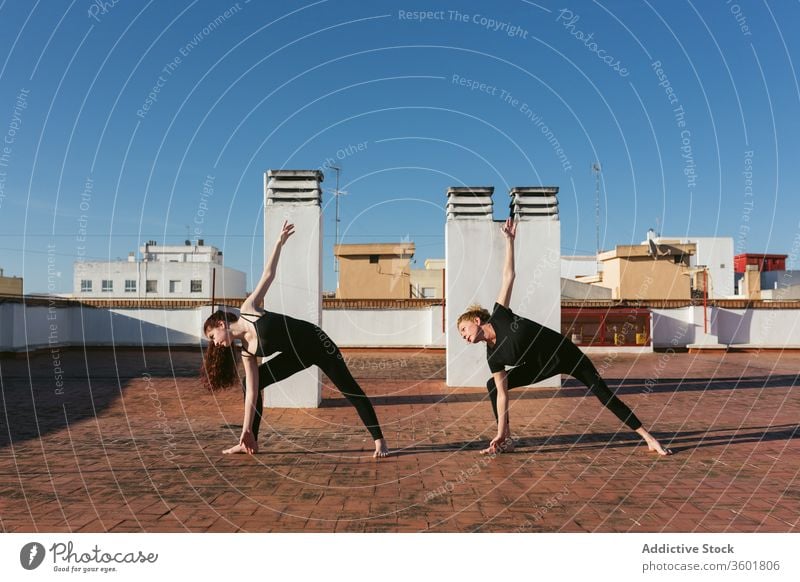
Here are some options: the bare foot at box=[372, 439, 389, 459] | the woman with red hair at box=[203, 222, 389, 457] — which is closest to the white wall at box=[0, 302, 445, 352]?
the woman with red hair at box=[203, 222, 389, 457]

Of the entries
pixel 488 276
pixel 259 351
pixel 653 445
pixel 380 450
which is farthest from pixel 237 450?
pixel 488 276

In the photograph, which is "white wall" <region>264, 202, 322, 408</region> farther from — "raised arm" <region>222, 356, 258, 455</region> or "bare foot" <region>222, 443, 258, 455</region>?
"bare foot" <region>222, 443, 258, 455</region>

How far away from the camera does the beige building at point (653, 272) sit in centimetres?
2731

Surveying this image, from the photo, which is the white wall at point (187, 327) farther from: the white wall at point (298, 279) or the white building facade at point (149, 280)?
the white building facade at point (149, 280)

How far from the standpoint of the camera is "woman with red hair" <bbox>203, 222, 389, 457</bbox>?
6.63 m

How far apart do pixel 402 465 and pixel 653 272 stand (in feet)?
80.4

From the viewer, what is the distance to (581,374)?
6852mm

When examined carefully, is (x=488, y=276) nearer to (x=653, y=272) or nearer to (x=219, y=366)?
(x=219, y=366)

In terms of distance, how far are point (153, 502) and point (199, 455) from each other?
67.7 inches

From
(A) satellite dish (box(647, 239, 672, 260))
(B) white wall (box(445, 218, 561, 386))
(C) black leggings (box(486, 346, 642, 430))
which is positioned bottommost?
(C) black leggings (box(486, 346, 642, 430))

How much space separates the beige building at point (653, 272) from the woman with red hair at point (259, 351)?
23.3m

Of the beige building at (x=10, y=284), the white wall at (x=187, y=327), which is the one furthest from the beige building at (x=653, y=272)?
the beige building at (x=10, y=284)
